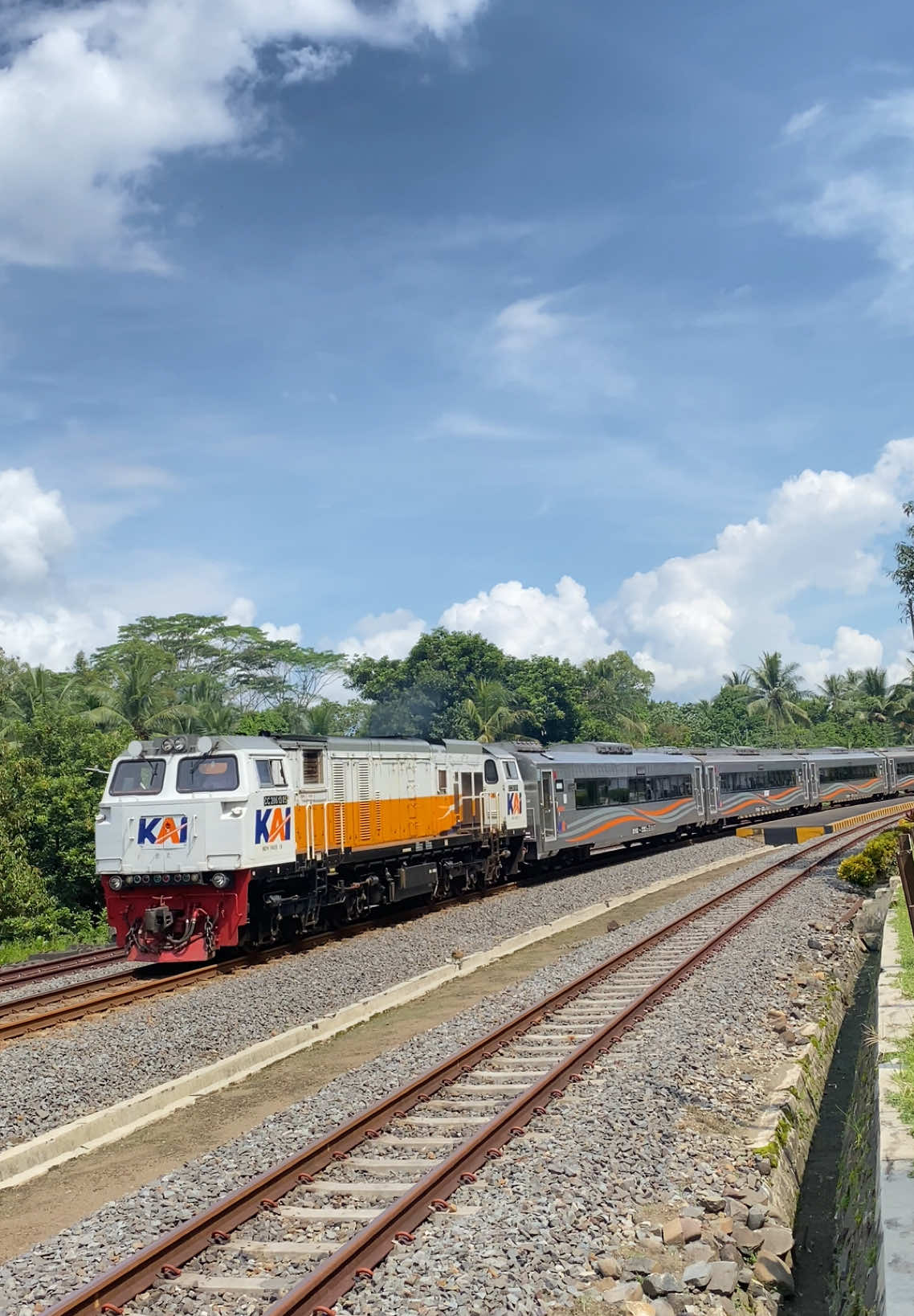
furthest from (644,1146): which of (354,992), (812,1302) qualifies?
(354,992)

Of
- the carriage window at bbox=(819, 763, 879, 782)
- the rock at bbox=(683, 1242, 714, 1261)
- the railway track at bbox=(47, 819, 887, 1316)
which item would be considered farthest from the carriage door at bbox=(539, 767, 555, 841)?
the carriage window at bbox=(819, 763, 879, 782)

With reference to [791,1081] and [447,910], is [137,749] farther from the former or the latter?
[791,1081]

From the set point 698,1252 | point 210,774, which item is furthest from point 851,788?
→ point 698,1252

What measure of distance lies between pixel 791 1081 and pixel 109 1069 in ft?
22.1

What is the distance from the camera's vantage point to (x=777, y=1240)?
22.2 feet

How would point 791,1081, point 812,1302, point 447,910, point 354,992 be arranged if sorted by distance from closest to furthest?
point 812,1302, point 791,1081, point 354,992, point 447,910

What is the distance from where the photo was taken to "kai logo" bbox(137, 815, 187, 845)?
49.6 feet

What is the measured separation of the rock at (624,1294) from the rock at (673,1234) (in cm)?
62

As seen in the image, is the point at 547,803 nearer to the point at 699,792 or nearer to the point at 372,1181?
the point at 699,792

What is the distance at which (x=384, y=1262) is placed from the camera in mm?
6273

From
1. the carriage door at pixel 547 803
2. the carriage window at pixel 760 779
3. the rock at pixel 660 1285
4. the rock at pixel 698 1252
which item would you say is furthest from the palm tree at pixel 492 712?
the rock at pixel 660 1285

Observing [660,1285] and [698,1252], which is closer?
[660,1285]

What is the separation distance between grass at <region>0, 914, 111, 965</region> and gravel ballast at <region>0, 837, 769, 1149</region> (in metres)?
7.31

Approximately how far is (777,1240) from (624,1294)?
144 cm
